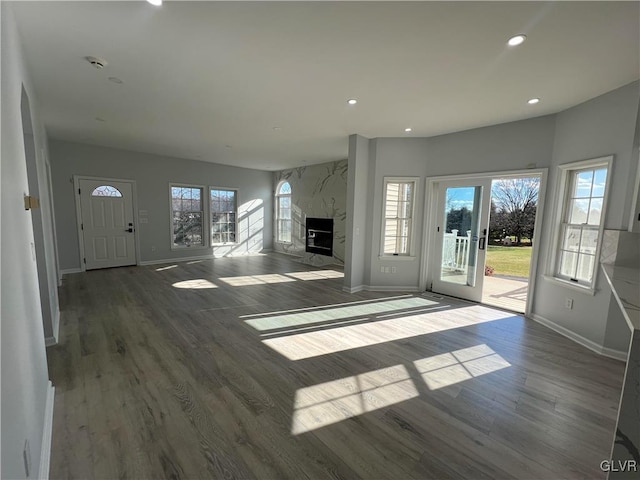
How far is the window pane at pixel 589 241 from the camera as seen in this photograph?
306 cm

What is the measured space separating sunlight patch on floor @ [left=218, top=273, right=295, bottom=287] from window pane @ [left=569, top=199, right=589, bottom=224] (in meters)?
4.41

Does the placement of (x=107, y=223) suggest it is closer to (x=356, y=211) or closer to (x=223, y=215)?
(x=223, y=215)

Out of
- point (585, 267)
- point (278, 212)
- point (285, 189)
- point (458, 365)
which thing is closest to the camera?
point (458, 365)

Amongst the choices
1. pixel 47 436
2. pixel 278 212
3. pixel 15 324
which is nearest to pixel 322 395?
pixel 47 436

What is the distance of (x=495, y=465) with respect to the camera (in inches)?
60.8

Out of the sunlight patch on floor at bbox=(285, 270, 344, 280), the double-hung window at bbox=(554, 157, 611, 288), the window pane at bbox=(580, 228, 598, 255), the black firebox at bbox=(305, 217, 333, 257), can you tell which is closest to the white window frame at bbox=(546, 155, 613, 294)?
the double-hung window at bbox=(554, 157, 611, 288)

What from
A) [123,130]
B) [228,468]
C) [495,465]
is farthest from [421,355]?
[123,130]

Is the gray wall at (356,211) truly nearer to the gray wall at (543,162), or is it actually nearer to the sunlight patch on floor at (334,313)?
the gray wall at (543,162)

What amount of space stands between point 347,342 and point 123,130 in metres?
4.92

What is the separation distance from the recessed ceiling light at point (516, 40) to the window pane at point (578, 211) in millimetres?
2209

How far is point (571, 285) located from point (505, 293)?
2024 millimetres

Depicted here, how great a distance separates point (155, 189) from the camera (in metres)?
6.68

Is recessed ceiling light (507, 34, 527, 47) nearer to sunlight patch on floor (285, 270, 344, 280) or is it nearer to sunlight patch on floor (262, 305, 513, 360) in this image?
sunlight patch on floor (262, 305, 513, 360)

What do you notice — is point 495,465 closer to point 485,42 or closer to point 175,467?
point 175,467
